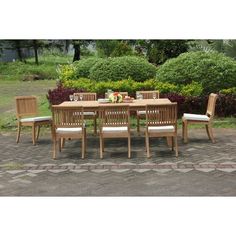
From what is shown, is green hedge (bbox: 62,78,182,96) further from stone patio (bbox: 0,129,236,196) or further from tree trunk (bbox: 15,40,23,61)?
tree trunk (bbox: 15,40,23,61)

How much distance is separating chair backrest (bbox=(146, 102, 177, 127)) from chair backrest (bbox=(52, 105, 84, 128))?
1.13 m

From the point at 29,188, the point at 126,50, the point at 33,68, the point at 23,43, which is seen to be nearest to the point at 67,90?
the point at 29,188

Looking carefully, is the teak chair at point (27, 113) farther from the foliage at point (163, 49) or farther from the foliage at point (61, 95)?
the foliage at point (163, 49)

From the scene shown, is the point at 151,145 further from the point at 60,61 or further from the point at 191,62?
the point at 60,61

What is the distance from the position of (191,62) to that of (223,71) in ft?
2.85

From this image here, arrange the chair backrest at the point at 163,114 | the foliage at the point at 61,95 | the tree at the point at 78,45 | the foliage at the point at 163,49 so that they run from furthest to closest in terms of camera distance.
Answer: the tree at the point at 78,45 < the foliage at the point at 163,49 < the foliage at the point at 61,95 < the chair backrest at the point at 163,114

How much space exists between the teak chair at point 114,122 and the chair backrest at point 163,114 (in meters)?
0.37

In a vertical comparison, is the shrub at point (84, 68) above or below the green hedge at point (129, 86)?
above

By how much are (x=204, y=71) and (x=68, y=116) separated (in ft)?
18.1

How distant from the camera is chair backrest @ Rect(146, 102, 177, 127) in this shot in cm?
748

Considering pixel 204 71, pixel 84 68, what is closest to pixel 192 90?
pixel 204 71

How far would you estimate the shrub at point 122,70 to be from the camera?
13047 mm

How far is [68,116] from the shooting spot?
764 centimetres

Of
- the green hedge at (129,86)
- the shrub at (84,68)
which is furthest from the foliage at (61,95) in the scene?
the shrub at (84,68)
